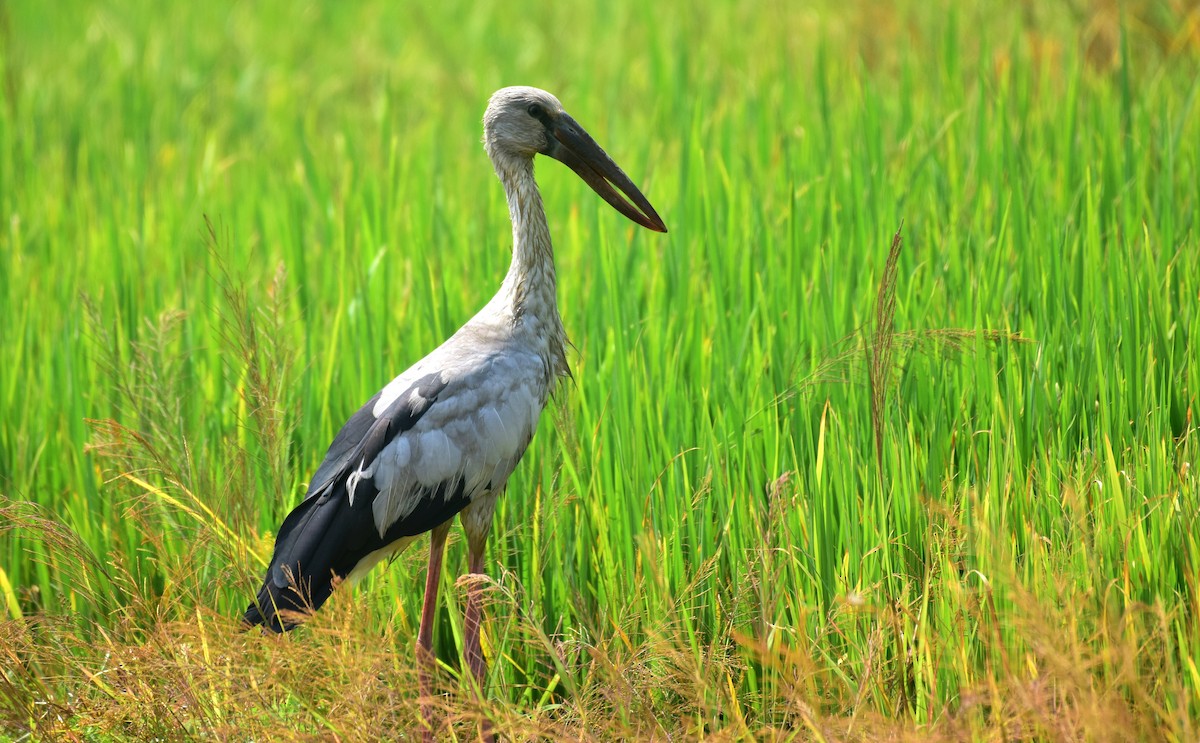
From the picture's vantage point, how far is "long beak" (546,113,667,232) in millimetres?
3094

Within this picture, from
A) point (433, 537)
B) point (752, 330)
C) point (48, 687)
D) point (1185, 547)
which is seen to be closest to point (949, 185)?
point (752, 330)

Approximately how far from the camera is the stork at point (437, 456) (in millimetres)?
2627

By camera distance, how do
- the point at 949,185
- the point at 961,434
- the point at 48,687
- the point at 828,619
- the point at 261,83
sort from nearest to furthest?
the point at 828,619, the point at 48,687, the point at 961,434, the point at 949,185, the point at 261,83

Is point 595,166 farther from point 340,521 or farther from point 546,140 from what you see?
point 340,521

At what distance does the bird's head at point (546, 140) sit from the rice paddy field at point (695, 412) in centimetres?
44

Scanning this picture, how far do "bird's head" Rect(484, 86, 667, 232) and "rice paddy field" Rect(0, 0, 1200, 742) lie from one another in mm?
444

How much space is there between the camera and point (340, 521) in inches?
104

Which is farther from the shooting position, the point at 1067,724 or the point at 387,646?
the point at 387,646

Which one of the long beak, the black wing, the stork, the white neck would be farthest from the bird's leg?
the long beak

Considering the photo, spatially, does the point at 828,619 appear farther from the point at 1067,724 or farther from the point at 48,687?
the point at 48,687

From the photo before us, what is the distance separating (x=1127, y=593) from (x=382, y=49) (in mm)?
6495

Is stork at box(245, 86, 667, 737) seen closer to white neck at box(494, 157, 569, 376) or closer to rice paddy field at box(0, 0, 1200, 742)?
white neck at box(494, 157, 569, 376)

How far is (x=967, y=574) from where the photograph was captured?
2.35 meters

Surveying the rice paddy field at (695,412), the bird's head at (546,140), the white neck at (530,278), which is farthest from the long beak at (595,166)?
the rice paddy field at (695,412)
